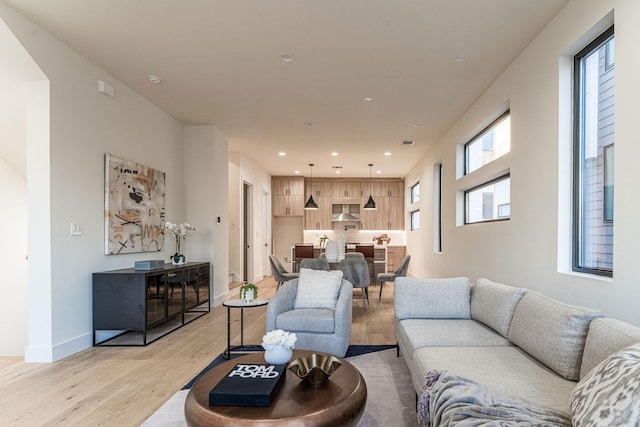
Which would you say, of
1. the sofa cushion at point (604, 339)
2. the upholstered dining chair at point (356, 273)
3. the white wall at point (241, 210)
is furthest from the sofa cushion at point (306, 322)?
the white wall at point (241, 210)

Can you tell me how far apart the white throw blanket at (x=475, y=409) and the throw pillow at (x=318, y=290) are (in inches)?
75.6

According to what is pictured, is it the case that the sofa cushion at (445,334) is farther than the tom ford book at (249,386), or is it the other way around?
the sofa cushion at (445,334)

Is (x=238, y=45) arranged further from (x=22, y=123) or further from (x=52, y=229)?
(x=22, y=123)

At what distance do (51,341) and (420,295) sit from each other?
3.24 metres

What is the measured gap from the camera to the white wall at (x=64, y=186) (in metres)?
3.16

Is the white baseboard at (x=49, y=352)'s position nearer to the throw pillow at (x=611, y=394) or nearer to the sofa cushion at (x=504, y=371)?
the sofa cushion at (x=504, y=371)

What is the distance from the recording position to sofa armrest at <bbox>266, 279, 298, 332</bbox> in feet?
10.8

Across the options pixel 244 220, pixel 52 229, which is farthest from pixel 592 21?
pixel 244 220

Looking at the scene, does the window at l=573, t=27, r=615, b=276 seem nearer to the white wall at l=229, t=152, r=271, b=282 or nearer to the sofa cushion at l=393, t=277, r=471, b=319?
the sofa cushion at l=393, t=277, r=471, b=319

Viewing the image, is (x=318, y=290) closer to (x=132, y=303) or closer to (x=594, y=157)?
(x=132, y=303)

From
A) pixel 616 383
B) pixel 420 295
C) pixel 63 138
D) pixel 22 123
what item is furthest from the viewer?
pixel 22 123

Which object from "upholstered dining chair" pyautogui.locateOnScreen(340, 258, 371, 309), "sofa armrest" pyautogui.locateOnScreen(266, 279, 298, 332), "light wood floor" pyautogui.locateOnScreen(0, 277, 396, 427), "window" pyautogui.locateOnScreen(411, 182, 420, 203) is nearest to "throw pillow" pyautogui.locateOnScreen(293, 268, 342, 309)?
"sofa armrest" pyautogui.locateOnScreen(266, 279, 298, 332)

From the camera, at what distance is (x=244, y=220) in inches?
339

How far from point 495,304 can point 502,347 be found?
39 centimetres
